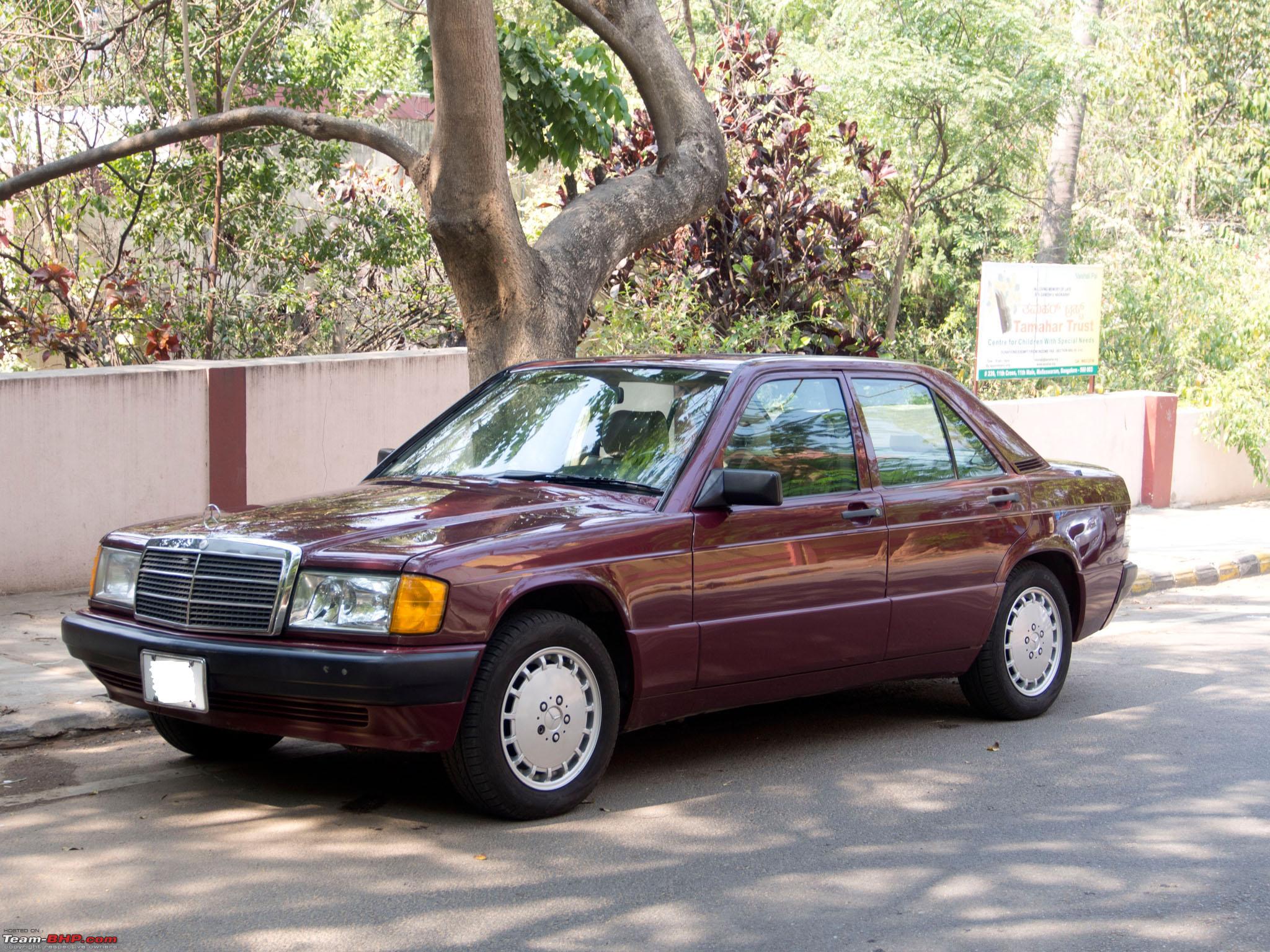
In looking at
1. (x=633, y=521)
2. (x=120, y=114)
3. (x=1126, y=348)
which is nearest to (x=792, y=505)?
(x=633, y=521)

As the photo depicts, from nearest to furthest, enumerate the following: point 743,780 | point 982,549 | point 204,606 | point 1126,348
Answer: point 204,606 → point 743,780 → point 982,549 → point 1126,348

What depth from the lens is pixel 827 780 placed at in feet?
19.7

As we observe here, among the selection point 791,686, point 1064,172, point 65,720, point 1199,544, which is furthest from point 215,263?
point 1064,172

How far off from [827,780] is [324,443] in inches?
233

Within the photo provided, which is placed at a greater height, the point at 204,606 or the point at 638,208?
the point at 638,208

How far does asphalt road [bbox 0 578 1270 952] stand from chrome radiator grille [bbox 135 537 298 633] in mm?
741

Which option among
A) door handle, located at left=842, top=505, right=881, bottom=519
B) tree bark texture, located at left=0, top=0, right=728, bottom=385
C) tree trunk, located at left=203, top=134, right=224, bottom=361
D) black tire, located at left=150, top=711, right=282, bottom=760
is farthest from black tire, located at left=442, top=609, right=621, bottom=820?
tree trunk, located at left=203, top=134, right=224, bottom=361

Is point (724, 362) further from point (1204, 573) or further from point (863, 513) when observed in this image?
point (1204, 573)

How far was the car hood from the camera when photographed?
500 centimetres

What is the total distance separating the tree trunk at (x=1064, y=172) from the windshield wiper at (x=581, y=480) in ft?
57.9

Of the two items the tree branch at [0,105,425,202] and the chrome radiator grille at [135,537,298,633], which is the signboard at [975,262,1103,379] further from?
the chrome radiator grille at [135,537,298,633]

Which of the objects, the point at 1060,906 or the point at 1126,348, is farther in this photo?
the point at 1126,348

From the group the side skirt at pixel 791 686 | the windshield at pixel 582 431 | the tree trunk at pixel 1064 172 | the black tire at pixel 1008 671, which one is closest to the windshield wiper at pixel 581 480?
the windshield at pixel 582 431

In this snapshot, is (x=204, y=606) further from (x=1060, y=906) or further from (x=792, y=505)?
(x=1060, y=906)
